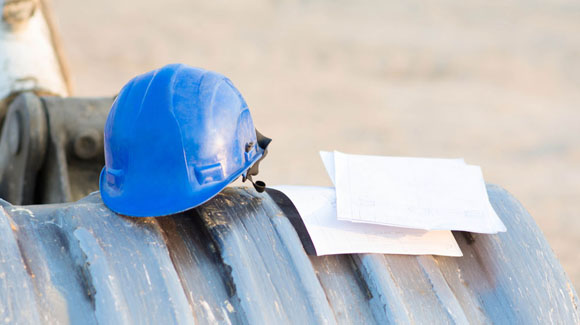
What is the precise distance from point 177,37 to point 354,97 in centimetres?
315

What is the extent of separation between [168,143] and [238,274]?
0.38m

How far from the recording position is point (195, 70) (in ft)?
5.92

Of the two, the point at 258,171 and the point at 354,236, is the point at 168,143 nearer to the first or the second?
the point at 258,171

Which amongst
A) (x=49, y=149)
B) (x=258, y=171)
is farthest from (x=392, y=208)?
(x=49, y=149)

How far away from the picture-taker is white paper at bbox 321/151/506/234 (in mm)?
1759

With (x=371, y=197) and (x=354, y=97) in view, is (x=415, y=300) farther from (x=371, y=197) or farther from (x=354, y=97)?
(x=354, y=97)

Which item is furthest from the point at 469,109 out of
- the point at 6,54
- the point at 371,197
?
the point at 371,197

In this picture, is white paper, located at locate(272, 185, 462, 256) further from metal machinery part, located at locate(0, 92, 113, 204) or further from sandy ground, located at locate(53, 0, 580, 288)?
sandy ground, located at locate(53, 0, 580, 288)

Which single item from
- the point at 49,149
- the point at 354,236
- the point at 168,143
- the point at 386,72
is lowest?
the point at 386,72

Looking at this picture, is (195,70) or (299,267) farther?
(195,70)

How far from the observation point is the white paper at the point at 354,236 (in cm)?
168

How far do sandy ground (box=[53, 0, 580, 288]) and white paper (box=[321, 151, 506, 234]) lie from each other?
13.0 feet

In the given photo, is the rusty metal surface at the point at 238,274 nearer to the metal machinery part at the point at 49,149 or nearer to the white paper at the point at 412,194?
the white paper at the point at 412,194

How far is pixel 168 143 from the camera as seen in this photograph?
1.71m
